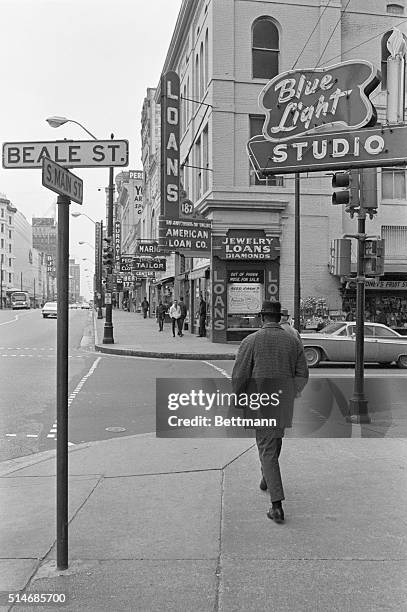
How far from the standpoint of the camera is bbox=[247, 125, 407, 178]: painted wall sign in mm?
6180

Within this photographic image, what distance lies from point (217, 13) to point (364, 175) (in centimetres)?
1690

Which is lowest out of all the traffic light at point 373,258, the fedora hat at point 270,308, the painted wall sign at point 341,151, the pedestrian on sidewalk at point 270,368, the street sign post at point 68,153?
the pedestrian on sidewalk at point 270,368

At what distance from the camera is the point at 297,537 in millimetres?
4555

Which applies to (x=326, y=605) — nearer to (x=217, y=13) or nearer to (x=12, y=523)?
(x=12, y=523)

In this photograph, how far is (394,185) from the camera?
25047mm

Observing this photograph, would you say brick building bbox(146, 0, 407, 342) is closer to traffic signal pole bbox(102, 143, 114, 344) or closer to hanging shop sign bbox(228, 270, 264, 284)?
hanging shop sign bbox(228, 270, 264, 284)

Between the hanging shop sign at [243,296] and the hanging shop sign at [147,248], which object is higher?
the hanging shop sign at [147,248]

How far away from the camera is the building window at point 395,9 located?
24547 millimetres

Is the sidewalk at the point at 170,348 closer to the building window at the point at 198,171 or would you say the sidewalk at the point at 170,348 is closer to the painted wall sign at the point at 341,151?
the building window at the point at 198,171

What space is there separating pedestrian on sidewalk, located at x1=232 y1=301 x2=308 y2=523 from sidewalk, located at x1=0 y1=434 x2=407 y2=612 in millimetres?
586

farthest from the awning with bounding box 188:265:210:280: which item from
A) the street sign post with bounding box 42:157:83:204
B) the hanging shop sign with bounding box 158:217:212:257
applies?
the street sign post with bounding box 42:157:83:204

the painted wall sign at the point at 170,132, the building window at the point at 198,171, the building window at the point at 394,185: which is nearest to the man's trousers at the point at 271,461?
the painted wall sign at the point at 170,132

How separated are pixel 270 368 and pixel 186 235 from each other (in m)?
17.9

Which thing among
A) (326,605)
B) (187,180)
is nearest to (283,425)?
(326,605)
